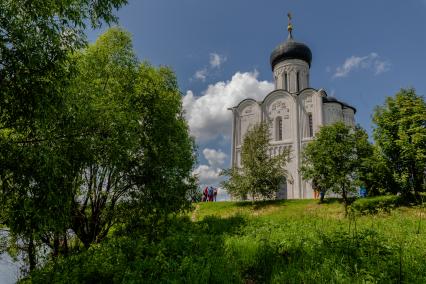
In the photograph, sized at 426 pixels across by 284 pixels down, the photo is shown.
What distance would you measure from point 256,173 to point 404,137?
9634 millimetres

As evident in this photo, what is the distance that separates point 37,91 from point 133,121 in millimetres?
4645

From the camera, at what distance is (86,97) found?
912 cm

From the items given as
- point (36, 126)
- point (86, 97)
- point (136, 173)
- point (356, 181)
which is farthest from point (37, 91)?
point (356, 181)

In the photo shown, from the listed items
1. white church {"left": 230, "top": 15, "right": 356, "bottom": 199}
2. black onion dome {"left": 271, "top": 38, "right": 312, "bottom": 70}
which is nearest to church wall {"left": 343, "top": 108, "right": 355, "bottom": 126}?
white church {"left": 230, "top": 15, "right": 356, "bottom": 199}

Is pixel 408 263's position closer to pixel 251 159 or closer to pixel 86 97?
pixel 86 97

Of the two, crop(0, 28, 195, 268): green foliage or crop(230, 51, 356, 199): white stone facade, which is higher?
crop(230, 51, 356, 199): white stone facade

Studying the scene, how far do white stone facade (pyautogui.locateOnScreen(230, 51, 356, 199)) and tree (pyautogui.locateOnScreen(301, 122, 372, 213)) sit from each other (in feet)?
24.7

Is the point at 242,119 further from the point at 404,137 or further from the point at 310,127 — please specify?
the point at 404,137

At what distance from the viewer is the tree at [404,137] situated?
55.9 ft

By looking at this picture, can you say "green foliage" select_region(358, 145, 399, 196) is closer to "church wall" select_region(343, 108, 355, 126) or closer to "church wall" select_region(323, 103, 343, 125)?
"church wall" select_region(323, 103, 343, 125)

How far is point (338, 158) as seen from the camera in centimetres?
2078

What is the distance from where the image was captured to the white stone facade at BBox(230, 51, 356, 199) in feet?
100

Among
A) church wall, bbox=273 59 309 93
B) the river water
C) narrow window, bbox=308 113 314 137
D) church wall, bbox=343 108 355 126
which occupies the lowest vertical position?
the river water

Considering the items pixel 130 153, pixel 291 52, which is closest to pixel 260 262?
pixel 130 153
